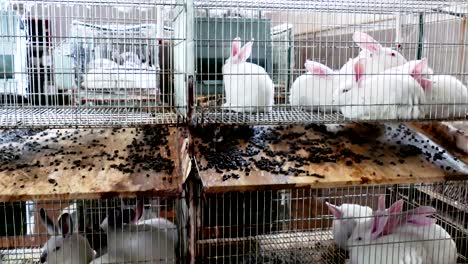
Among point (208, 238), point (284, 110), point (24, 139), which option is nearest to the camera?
point (24, 139)

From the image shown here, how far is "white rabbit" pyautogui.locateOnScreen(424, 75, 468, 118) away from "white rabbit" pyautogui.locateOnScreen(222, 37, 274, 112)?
2.72 ft

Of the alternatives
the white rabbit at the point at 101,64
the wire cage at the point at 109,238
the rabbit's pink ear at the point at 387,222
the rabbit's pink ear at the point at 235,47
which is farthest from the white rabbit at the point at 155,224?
the rabbit's pink ear at the point at 387,222

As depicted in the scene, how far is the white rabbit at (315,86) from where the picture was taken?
8.52ft

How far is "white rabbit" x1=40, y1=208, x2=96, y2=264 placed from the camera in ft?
7.55

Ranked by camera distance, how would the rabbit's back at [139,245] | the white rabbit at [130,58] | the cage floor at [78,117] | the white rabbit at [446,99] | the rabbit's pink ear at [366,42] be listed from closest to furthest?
the cage floor at [78,117]
the rabbit's back at [139,245]
the white rabbit at [446,99]
the rabbit's pink ear at [366,42]
the white rabbit at [130,58]

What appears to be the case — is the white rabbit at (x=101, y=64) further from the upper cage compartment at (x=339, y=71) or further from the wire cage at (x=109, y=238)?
the wire cage at (x=109, y=238)

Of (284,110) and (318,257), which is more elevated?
(284,110)

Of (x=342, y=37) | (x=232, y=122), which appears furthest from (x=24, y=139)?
(x=342, y=37)

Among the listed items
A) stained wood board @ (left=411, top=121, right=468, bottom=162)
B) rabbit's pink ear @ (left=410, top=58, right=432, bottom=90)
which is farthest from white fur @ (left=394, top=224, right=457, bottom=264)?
rabbit's pink ear @ (left=410, top=58, right=432, bottom=90)

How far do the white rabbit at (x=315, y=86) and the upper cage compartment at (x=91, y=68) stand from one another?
27.1 inches

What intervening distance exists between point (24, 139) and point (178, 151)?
2.84 ft

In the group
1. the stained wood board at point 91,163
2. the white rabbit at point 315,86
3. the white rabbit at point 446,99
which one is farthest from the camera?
the white rabbit at point 315,86

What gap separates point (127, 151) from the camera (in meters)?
2.22

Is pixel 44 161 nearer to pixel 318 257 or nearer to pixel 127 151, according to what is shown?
pixel 127 151
